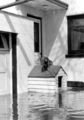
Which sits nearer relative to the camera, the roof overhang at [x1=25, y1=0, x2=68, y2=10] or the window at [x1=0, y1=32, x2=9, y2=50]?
the window at [x1=0, y1=32, x2=9, y2=50]

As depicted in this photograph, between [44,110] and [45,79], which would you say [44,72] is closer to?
[45,79]

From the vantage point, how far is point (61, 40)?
1311cm

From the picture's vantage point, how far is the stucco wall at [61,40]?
41.3ft

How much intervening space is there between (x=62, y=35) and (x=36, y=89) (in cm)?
351

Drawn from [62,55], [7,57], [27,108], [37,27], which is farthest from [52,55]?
[27,108]

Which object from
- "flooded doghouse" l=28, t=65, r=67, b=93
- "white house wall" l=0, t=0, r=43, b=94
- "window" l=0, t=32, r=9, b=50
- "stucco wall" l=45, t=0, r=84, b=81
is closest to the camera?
"white house wall" l=0, t=0, r=43, b=94

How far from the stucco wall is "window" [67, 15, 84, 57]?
0.21 m

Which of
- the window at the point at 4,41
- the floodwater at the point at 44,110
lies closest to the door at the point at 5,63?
the window at the point at 4,41

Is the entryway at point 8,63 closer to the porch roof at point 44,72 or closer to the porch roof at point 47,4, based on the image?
the porch roof at point 44,72

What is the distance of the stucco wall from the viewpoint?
1259 centimetres

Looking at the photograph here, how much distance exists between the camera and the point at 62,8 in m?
12.9

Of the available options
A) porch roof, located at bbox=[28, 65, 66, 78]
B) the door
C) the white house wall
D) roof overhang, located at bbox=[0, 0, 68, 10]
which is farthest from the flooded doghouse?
roof overhang, located at bbox=[0, 0, 68, 10]

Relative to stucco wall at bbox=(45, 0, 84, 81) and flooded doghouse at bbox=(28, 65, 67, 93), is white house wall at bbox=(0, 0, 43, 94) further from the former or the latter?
stucco wall at bbox=(45, 0, 84, 81)

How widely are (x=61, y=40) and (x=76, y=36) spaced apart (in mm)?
790
